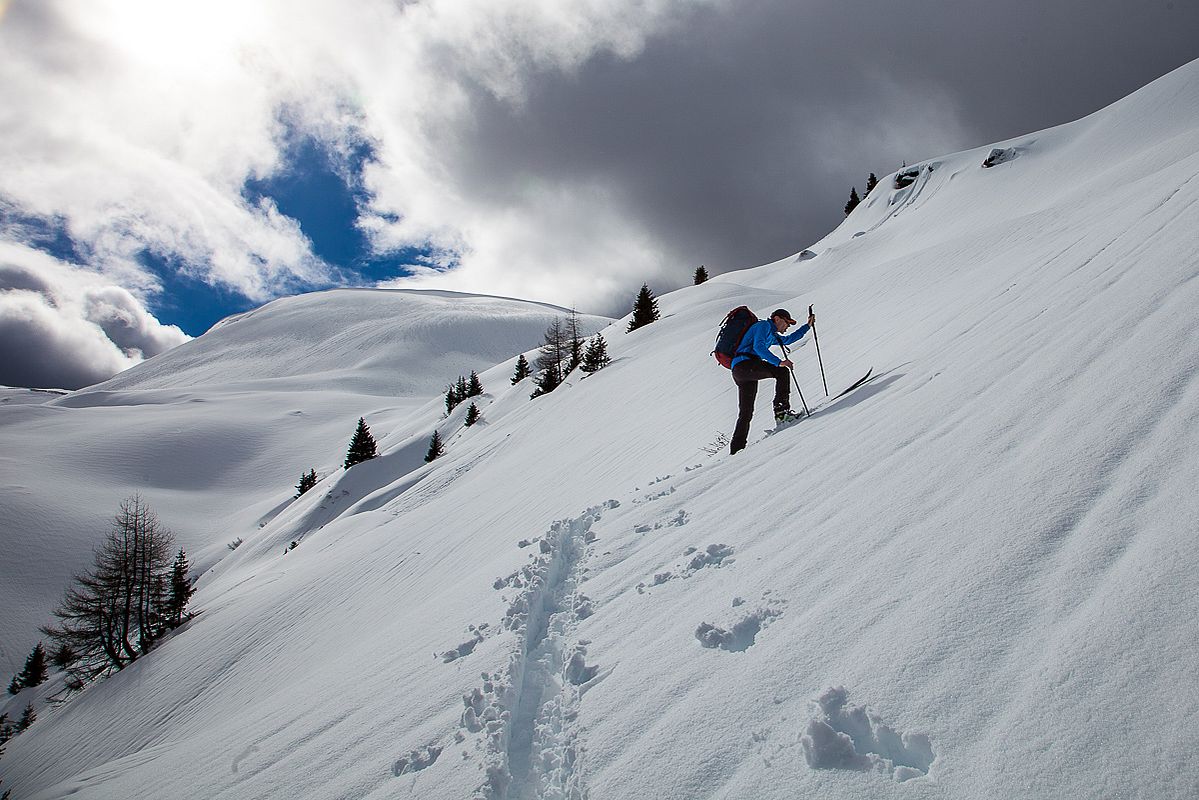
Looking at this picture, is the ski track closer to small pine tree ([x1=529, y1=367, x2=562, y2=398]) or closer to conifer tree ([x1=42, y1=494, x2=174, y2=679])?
conifer tree ([x1=42, y1=494, x2=174, y2=679])

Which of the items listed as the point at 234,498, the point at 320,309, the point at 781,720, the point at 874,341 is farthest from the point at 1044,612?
the point at 320,309

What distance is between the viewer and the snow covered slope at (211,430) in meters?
36.5

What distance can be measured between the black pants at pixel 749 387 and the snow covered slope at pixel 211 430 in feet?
126

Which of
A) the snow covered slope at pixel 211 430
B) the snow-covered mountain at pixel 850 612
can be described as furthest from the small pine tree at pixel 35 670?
the snow-covered mountain at pixel 850 612

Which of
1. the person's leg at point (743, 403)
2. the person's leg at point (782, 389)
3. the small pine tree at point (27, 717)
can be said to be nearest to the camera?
the person's leg at point (743, 403)

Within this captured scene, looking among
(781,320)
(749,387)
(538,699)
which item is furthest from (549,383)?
(538,699)

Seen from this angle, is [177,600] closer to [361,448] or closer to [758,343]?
[361,448]

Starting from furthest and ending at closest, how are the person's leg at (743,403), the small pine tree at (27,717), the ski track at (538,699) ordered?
the small pine tree at (27,717), the person's leg at (743,403), the ski track at (538,699)

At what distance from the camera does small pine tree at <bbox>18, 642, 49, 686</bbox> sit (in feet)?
94.0

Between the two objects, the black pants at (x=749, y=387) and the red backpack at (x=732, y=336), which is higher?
the red backpack at (x=732, y=336)

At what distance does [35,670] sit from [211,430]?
4395cm

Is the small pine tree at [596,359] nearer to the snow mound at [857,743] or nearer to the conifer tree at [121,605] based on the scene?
the conifer tree at [121,605]

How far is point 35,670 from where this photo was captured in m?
28.9

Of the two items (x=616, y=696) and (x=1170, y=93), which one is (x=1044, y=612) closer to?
(x=616, y=696)
